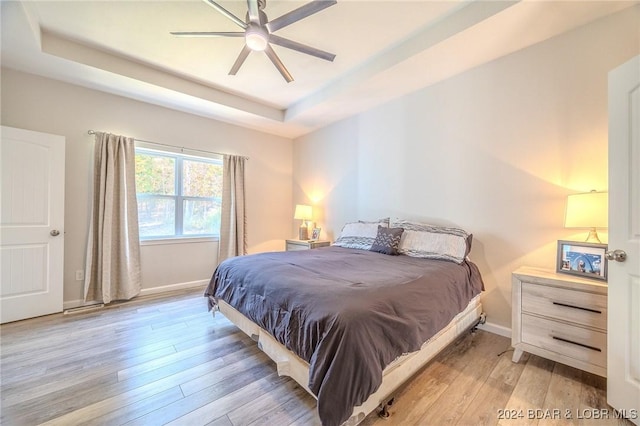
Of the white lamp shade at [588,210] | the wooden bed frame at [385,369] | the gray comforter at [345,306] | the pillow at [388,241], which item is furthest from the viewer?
the pillow at [388,241]

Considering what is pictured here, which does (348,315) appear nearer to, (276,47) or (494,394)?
(494,394)

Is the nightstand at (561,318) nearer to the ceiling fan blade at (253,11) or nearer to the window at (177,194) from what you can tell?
the ceiling fan blade at (253,11)

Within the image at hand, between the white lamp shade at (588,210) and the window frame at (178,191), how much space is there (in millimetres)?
4193

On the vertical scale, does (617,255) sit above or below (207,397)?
above

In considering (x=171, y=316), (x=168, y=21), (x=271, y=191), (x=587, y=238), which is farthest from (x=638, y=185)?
(x=271, y=191)

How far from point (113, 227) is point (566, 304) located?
4547 millimetres

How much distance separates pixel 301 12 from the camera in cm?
167

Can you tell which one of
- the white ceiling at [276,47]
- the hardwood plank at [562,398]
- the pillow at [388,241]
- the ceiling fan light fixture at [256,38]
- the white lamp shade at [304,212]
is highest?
the white ceiling at [276,47]

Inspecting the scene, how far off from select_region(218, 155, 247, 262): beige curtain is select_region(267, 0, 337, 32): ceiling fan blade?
260 centimetres

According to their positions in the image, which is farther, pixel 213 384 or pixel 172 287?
pixel 172 287

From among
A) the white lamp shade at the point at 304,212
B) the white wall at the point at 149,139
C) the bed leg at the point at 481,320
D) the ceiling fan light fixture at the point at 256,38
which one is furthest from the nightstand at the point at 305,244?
the ceiling fan light fixture at the point at 256,38

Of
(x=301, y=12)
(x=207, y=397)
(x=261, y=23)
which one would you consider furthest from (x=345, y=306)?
(x=261, y=23)

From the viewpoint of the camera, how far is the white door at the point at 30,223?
254 centimetres

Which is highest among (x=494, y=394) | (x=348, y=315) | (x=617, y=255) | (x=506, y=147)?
(x=506, y=147)
